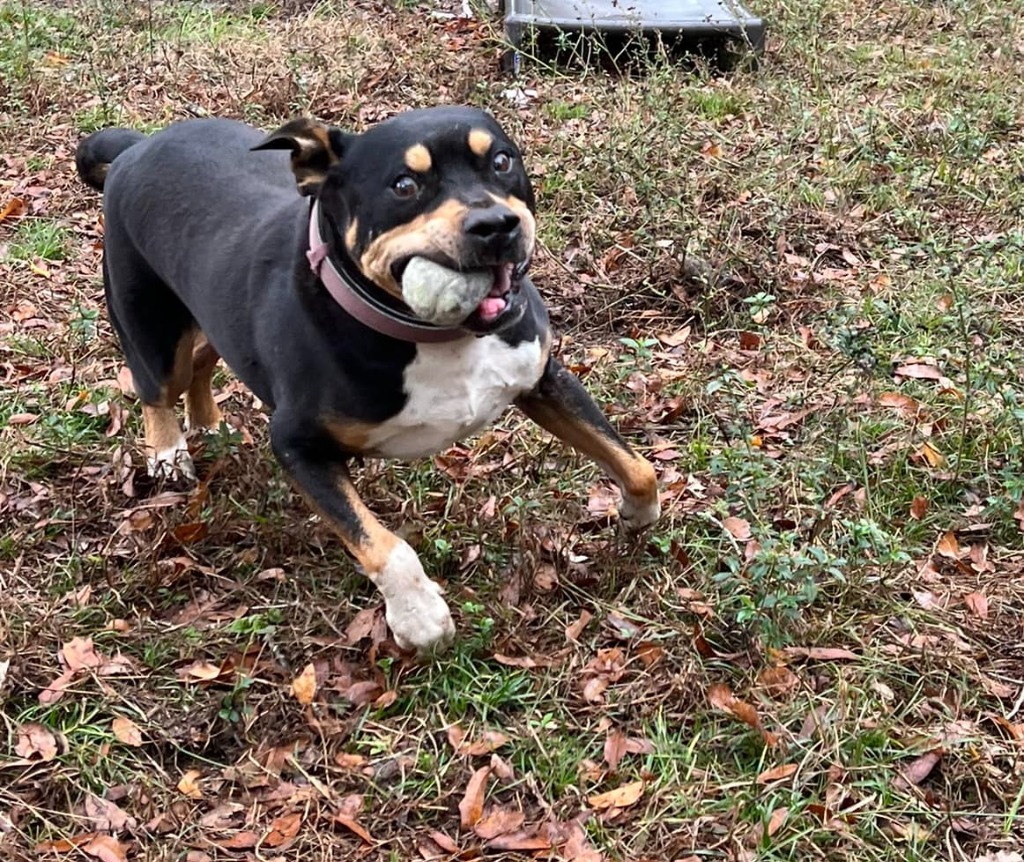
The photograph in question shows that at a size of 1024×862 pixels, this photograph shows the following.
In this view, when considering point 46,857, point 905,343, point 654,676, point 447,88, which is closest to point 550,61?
point 447,88

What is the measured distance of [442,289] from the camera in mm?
2963

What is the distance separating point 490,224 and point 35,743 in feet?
6.23

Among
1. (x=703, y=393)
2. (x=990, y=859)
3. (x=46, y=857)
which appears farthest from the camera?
(x=703, y=393)

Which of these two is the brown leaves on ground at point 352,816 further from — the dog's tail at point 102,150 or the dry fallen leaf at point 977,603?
the dog's tail at point 102,150

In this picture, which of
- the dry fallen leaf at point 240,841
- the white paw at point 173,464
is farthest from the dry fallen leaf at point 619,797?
the white paw at point 173,464

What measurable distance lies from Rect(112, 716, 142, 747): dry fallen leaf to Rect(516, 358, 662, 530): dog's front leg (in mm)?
1455

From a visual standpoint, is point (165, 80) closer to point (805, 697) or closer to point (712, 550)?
point (712, 550)

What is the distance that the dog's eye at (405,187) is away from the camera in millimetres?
3078

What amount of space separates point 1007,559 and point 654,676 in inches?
47.8

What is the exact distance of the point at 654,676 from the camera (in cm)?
342

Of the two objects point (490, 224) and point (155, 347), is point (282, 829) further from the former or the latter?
point (155, 347)

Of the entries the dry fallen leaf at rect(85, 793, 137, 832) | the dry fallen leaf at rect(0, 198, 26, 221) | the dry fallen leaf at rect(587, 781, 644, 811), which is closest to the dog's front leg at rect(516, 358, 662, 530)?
the dry fallen leaf at rect(587, 781, 644, 811)

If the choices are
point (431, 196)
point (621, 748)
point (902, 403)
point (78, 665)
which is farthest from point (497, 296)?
point (902, 403)

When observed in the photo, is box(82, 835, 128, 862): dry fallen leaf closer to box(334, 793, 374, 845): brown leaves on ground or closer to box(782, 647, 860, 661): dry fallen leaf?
box(334, 793, 374, 845): brown leaves on ground
